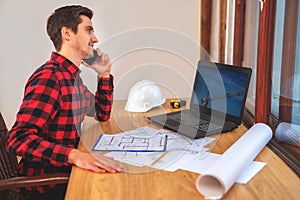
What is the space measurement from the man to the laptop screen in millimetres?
482

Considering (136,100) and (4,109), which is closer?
(136,100)

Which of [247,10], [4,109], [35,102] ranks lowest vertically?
[4,109]

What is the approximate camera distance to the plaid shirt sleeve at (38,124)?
4.42 ft

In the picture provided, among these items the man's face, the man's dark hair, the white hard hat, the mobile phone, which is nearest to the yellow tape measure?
the white hard hat

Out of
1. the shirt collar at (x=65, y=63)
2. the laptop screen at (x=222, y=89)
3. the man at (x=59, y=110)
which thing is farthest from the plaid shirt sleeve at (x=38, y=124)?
the laptop screen at (x=222, y=89)

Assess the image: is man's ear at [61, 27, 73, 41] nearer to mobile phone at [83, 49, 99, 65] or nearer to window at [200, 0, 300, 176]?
mobile phone at [83, 49, 99, 65]

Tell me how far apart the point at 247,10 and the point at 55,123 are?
4.09 feet

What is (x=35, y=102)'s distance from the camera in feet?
4.70

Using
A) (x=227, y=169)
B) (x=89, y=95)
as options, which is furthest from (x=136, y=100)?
(x=227, y=169)

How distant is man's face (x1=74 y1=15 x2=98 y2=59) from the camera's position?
172 centimetres

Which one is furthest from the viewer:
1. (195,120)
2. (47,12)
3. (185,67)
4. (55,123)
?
(185,67)

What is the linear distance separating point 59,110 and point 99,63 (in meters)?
0.51

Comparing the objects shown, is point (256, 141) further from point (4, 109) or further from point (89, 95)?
point (4, 109)

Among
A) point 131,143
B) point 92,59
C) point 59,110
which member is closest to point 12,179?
point 59,110
